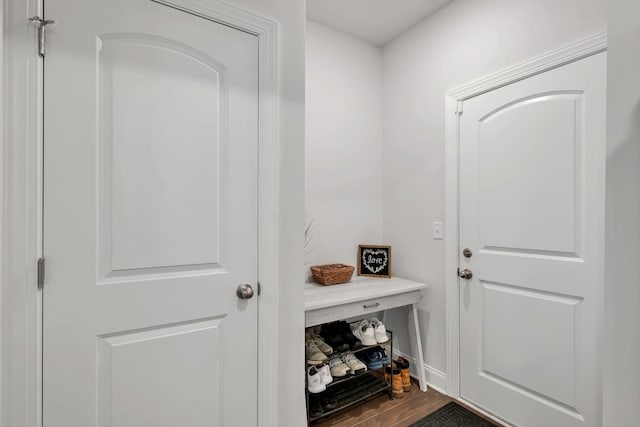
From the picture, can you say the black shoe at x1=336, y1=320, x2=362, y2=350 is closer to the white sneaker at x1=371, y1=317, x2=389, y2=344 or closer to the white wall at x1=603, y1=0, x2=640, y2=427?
the white sneaker at x1=371, y1=317, x2=389, y2=344

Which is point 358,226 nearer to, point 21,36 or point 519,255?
point 519,255

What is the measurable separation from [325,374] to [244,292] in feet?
2.82

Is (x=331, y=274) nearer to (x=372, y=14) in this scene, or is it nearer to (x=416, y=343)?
(x=416, y=343)

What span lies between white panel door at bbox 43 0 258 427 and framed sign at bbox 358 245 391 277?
4.45ft

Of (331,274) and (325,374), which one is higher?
(331,274)

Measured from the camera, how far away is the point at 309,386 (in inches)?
69.4

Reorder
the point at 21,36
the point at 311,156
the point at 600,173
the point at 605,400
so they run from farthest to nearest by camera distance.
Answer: the point at 311,156, the point at 600,173, the point at 21,36, the point at 605,400

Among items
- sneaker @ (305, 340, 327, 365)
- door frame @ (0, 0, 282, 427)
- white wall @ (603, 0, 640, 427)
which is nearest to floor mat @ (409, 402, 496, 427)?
sneaker @ (305, 340, 327, 365)

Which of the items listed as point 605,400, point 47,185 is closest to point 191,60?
point 47,185

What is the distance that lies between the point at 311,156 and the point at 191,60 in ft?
3.95

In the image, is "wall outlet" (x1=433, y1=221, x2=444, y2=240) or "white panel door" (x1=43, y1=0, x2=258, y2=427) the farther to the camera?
"wall outlet" (x1=433, y1=221, x2=444, y2=240)

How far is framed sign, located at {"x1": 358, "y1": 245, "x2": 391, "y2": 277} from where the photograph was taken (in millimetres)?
2504

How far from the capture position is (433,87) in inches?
89.0

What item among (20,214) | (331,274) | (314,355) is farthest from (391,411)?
(20,214)
